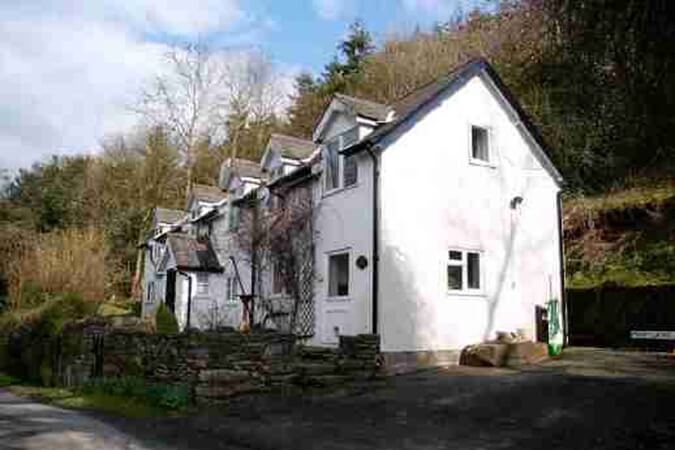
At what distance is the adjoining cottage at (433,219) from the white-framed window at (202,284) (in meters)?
7.54

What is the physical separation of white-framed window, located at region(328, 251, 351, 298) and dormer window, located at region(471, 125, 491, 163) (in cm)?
538

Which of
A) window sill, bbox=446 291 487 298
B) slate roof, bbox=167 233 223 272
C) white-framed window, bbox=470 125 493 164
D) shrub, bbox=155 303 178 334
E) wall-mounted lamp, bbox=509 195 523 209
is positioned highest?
white-framed window, bbox=470 125 493 164

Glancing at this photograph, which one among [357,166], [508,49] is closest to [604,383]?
[357,166]

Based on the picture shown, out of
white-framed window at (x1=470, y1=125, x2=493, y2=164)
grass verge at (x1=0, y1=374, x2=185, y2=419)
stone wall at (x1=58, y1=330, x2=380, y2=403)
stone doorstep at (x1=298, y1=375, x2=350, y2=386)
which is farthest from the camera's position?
white-framed window at (x1=470, y1=125, x2=493, y2=164)

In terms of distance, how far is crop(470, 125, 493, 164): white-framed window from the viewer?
2103cm

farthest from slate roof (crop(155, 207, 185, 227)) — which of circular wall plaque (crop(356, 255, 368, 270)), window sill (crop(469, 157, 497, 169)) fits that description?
window sill (crop(469, 157, 497, 169))

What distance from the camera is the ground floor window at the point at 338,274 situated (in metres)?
20.2

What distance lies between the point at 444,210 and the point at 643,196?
1126 centimetres

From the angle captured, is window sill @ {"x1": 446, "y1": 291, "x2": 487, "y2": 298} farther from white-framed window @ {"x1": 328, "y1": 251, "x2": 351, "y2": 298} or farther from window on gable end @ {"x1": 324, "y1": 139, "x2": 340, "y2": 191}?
window on gable end @ {"x1": 324, "y1": 139, "x2": 340, "y2": 191}

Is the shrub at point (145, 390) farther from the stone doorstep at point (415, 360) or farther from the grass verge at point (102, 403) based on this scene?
the stone doorstep at point (415, 360)

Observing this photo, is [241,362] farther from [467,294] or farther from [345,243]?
[467,294]

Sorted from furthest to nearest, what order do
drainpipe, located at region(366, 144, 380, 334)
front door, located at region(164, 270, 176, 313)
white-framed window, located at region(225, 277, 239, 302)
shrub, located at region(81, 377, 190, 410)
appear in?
front door, located at region(164, 270, 176, 313) → white-framed window, located at region(225, 277, 239, 302) → drainpipe, located at region(366, 144, 380, 334) → shrub, located at region(81, 377, 190, 410)

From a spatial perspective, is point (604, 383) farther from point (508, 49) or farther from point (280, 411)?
point (508, 49)

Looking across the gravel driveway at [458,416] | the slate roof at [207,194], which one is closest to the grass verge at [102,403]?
the gravel driveway at [458,416]
